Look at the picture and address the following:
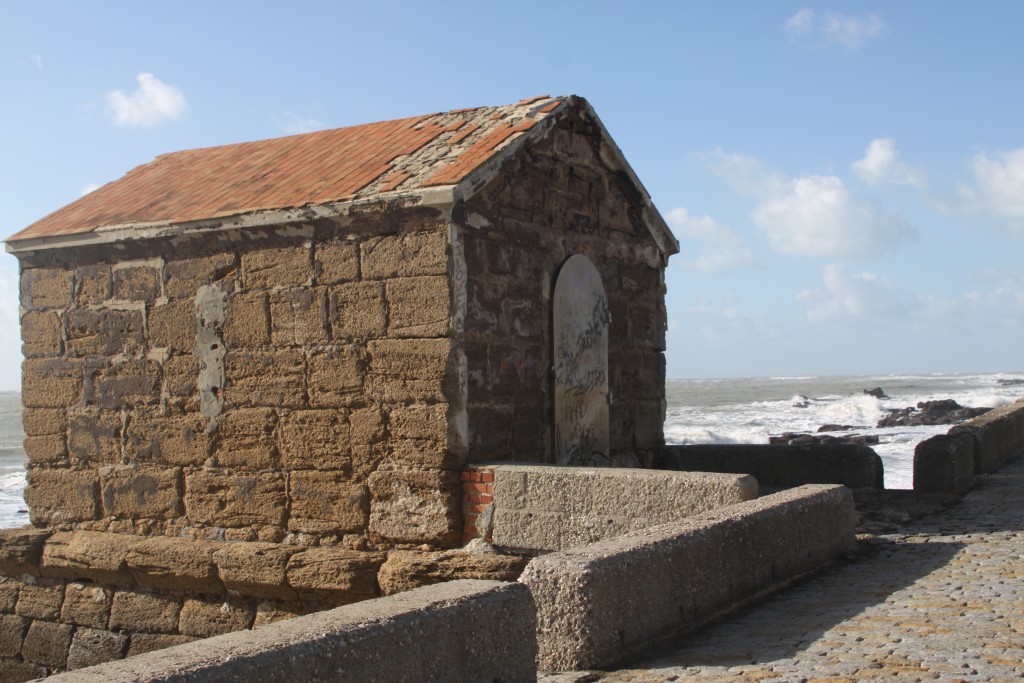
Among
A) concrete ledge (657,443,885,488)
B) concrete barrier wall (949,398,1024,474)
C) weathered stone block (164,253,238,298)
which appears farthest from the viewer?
concrete barrier wall (949,398,1024,474)

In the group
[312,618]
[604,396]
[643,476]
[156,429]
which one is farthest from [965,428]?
[312,618]

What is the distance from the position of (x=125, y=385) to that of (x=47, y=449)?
3.16ft

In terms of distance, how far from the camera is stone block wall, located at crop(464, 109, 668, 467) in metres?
7.30

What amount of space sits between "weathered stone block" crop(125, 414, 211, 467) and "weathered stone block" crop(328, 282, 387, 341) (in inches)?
55.7

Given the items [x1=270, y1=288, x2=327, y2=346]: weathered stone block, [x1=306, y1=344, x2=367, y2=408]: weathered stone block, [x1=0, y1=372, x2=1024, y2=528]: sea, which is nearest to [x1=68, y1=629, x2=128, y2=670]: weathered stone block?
[x1=306, y1=344, x2=367, y2=408]: weathered stone block

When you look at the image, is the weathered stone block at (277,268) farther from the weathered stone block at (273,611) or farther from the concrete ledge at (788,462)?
the concrete ledge at (788,462)

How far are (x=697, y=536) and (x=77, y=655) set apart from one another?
589 centimetres

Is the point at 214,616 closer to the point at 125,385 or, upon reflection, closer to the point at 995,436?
the point at 125,385

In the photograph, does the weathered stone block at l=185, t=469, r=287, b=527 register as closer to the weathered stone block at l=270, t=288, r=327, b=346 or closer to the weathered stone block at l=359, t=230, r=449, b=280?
the weathered stone block at l=270, t=288, r=327, b=346

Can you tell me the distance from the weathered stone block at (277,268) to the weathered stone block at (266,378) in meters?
0.49

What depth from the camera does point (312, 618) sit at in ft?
11.0

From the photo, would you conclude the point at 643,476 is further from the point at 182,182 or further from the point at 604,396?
the point at 182,182

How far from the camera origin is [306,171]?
831 cm

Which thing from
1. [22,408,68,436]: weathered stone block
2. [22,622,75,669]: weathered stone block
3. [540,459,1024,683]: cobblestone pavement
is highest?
[22,408,68,436]: weathered stone block
